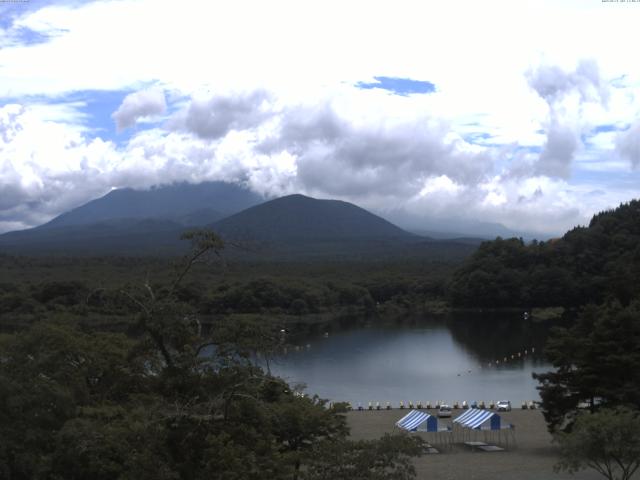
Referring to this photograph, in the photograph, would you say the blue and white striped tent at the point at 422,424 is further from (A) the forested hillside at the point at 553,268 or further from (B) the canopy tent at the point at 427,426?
(A) the forested hillside at the point at 553,268

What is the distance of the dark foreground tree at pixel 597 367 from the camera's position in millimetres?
13016

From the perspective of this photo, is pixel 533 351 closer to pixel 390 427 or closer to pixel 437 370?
pixel 437 370

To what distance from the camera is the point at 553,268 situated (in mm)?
45250

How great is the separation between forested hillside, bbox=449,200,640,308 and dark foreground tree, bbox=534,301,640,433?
96.4ft

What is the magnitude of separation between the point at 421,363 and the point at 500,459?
14870 mm

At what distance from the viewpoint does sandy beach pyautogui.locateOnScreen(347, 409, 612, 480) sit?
40.2 feet

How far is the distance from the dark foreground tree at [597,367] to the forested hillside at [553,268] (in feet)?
96.4

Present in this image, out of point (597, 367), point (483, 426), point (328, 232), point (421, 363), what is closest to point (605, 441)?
point (597, 367)

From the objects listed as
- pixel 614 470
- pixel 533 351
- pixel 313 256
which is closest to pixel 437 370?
pixel 533 351

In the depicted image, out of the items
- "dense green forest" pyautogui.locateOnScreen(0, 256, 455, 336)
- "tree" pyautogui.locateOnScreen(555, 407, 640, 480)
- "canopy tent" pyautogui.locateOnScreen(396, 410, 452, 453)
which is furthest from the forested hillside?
"tree" pyautogui.locateOnScreen(555, 407, 640, 480)

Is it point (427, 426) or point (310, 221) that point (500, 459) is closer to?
point (427, 426)

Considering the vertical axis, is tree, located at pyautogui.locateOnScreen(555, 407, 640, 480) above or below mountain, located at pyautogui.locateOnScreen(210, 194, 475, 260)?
below

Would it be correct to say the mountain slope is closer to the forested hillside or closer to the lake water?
the forested hillside

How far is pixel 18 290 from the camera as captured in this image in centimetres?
4022
